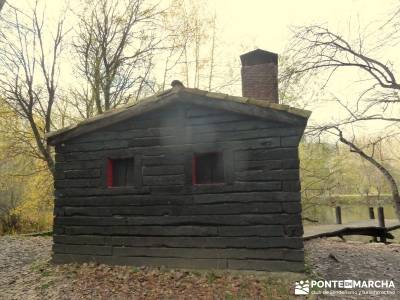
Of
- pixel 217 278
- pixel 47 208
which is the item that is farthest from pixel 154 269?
pixel 47 208

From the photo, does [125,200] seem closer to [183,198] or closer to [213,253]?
[183,198]

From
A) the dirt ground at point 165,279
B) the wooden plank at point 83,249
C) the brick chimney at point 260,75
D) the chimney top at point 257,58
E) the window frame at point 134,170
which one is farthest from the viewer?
the chimney top at point 257,58

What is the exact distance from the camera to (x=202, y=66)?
21.8 meters

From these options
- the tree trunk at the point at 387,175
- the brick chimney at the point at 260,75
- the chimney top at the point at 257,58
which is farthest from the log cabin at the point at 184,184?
the tree trunk at the point at 387,175

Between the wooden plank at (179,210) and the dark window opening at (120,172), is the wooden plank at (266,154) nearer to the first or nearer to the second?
the wooden plank at (179,210)

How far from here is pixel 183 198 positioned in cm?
811

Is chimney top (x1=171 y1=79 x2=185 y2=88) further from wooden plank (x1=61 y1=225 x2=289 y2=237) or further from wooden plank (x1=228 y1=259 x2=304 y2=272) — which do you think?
wooden plank (x1=228 y1=259 x2=304 y2=272)

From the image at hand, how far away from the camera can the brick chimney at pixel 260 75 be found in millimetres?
10148

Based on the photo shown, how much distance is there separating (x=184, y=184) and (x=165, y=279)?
83.0 inches

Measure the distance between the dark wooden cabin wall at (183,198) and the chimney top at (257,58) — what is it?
3005 millimetres

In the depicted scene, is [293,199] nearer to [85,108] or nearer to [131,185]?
[131,185]

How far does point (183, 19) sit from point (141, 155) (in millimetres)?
14285

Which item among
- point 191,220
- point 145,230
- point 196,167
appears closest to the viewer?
point 191,220

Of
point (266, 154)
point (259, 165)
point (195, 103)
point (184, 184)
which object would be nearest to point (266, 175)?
point (259, 165)
